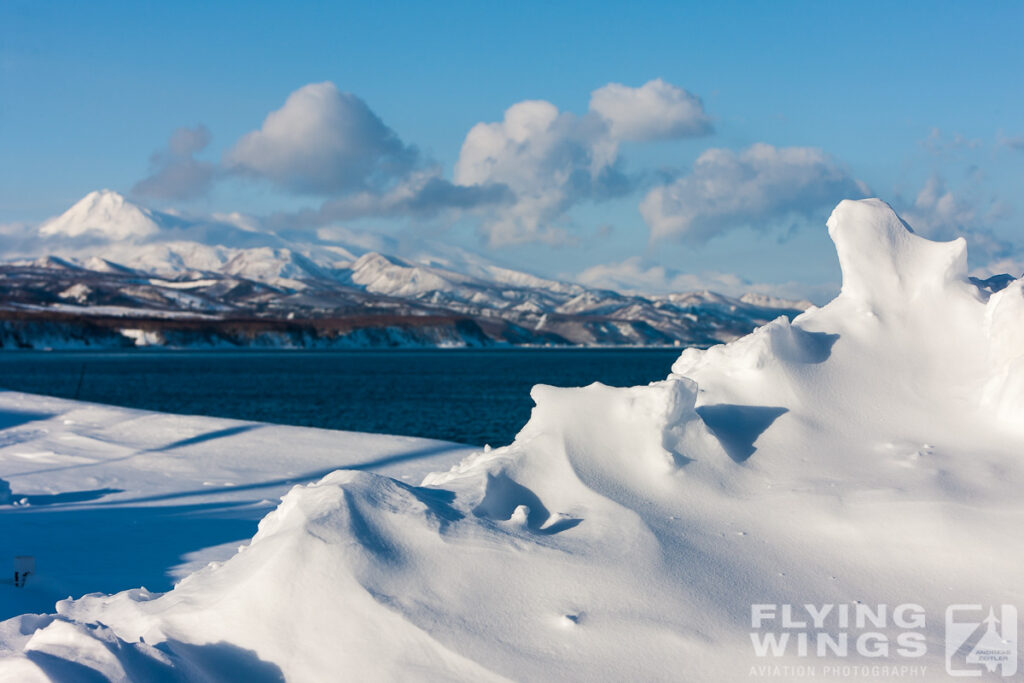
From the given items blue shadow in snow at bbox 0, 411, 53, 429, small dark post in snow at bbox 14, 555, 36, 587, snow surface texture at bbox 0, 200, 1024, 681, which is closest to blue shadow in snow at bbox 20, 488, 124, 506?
small dark post in snow at bbox 14, 555, 36, 587

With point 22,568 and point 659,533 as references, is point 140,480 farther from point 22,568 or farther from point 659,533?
point 659,533

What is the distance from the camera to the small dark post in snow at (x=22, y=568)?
971 centimetres

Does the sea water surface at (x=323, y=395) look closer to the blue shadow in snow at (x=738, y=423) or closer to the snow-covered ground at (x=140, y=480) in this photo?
the snow-covered ground at (x=140, y=480)

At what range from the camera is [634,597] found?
7.09 meters

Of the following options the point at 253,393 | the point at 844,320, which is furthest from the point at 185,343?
the point at 844,320

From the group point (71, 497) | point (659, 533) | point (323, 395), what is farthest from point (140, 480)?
point (323, 395)

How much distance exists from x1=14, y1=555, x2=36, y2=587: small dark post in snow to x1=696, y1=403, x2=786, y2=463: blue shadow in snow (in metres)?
7.73

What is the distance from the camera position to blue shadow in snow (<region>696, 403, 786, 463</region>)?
9.38 m

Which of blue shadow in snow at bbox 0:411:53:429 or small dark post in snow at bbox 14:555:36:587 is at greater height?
blue shadow in snow at bbox 0:411:53:429

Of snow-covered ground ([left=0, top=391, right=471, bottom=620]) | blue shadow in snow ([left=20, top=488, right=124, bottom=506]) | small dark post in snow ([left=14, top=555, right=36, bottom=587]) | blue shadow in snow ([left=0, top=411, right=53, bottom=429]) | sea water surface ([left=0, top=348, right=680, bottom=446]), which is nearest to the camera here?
small dark post in snow ([left=14, top=555, right=36, bottom=587])

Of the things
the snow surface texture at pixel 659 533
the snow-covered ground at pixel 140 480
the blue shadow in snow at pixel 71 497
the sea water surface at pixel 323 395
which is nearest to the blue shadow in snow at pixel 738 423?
the snow surface texture at pixel 659 533

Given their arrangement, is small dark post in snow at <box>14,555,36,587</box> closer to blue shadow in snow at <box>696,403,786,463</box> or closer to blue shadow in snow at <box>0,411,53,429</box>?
blue shadow in snow at <box>696,403,786,463</box>

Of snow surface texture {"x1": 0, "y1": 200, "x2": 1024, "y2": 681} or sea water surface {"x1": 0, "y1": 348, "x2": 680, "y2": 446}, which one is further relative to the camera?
sea water surface {"x1": 0, "y1": 348, "x2": 680, "y2": 446}

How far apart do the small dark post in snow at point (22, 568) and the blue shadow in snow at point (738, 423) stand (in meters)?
7.73
